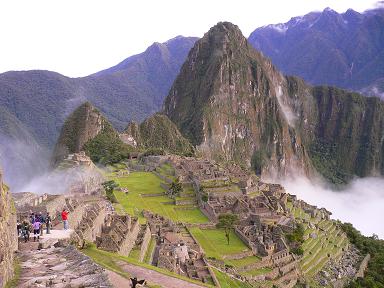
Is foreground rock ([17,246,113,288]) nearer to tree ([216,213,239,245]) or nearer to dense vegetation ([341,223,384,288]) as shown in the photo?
tree ([216,213,239,245])

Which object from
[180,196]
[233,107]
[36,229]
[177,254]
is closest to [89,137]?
[180,196]

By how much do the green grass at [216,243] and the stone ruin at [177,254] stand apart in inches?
44.0

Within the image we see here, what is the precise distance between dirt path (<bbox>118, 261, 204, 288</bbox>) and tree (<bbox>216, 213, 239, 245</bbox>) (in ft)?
78.7

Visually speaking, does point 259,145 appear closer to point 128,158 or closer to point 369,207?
point 369,207

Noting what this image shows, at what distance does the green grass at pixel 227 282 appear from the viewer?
27.0m

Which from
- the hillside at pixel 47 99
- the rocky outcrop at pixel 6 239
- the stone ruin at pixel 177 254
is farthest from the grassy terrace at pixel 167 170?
the rocky outcrop at pixel 6 239

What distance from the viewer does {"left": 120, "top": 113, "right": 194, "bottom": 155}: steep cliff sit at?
11302cm

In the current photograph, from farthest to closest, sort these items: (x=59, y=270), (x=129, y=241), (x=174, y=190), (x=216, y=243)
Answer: (x=174, y=190)
(x=216, y=243)
(x=129, y=241)
(x=59, y=270)

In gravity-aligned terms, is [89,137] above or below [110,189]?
above

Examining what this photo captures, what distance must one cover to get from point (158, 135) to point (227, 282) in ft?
301

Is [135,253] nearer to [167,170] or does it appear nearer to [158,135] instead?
[167,170]

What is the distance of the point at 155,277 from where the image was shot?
15.1 m

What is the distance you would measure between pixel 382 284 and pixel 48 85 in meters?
106

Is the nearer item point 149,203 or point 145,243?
point 145,243
